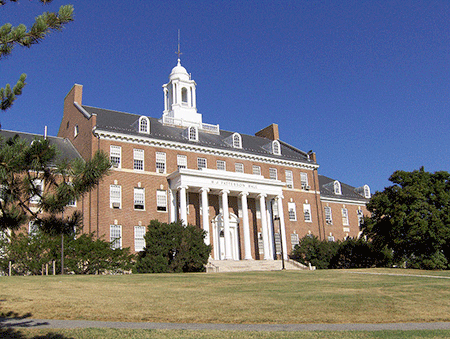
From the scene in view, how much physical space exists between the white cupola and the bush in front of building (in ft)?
55.0

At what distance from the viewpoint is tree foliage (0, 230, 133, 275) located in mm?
29172

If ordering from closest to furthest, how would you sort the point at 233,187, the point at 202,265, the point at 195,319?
the point at 195,319
the point at 202,265
the point at 233,187

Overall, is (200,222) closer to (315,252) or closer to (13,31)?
(315,252)

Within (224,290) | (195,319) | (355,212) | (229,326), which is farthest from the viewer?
(355,212)

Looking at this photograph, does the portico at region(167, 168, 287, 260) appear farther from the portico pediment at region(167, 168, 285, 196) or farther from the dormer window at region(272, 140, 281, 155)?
the dormer window at region(272, 140, 281, 155)

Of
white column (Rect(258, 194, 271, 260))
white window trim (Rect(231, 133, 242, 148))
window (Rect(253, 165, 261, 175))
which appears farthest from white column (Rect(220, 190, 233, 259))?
white window trim (Rect(231, 133, 242, 148))

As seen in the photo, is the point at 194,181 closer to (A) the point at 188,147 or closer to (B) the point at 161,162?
(B) the point at 161,162

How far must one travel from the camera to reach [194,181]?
40.1 meters

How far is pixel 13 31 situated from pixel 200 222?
33106mm

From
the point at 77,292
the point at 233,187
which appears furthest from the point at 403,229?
the point at 77,292

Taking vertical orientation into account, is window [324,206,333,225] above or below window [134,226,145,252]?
above

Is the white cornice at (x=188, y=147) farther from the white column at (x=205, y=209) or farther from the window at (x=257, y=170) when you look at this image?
the white column at (x=205, y=209)

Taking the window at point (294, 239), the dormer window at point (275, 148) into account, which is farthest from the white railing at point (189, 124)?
the window at point (294, 239)

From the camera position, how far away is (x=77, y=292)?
17984mm
